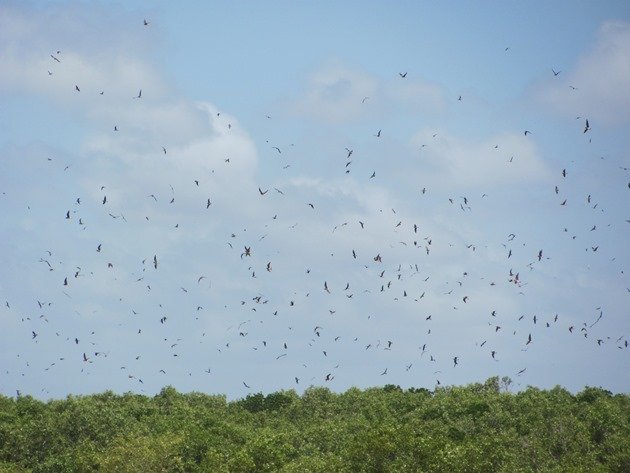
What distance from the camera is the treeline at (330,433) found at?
60.4 m

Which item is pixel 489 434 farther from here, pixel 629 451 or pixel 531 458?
pixel 629 451

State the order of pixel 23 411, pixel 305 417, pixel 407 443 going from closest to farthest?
pixel 407 443 < pixel 23 411 < pixel 305 417

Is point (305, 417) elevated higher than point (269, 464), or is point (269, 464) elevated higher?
point (305, 417)

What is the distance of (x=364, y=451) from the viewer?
60.2 metres

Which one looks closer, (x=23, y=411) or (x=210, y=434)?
(x=210, y=434)

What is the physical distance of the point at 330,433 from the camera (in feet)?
246

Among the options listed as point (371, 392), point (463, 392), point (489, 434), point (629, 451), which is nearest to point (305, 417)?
point (371, 392)

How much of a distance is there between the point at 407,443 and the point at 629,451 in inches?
695

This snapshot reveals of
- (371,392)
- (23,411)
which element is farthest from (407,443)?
(23,411)

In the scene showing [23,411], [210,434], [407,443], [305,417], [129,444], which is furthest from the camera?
[305,417]

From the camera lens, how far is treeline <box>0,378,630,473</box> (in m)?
60.4

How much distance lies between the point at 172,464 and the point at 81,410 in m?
14.3

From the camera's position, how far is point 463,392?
90188mm

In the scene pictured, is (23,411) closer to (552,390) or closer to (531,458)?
(531,458)
